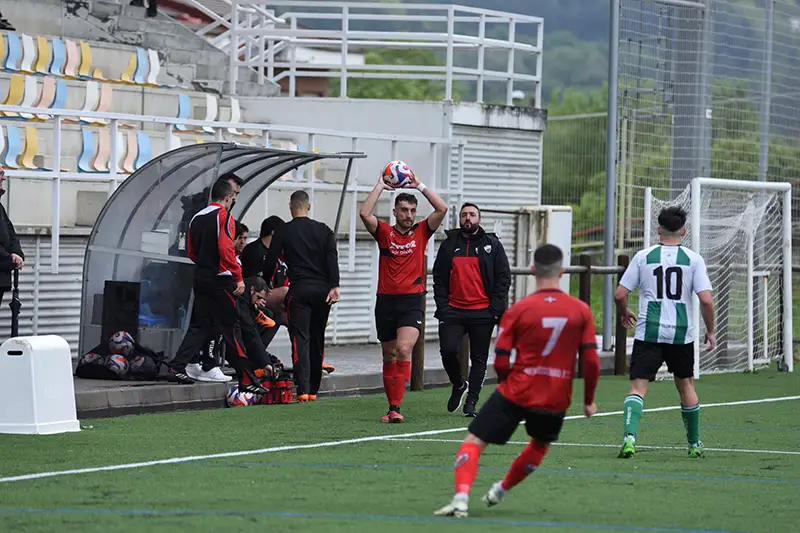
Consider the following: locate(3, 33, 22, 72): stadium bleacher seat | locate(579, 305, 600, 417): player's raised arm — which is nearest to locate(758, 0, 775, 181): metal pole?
locate(3, 33, 22, 72): stadium bleacher seat

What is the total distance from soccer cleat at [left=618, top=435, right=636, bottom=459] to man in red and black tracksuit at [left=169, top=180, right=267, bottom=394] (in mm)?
5170

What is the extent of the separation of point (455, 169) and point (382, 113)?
1.54 m

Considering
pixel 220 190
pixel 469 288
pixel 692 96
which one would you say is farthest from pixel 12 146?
pixel 692 96

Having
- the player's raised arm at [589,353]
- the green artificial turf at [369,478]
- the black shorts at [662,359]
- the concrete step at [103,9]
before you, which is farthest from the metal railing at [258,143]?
the player's raised arm at [589,353]

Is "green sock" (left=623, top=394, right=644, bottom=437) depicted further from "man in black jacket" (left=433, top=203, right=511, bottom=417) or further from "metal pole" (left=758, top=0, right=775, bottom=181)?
"metal pole" (left=758, top=0, right=775, bottom=181)

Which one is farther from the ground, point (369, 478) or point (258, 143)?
point (258, 143)

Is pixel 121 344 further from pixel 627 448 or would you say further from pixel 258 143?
pixel 258 143

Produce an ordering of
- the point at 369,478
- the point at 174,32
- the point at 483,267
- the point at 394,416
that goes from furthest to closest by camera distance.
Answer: the point at 174,32 < the point at 483,267 < the point at 394,416 < the point at 369,478

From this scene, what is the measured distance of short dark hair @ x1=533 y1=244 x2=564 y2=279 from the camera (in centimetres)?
938

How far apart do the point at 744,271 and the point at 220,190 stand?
921 centimetres

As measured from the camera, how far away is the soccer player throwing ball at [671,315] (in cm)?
1266

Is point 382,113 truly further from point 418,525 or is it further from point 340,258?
point 418,525

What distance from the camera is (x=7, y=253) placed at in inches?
657

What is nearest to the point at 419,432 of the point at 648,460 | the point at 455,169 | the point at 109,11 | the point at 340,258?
the point at 648,460
